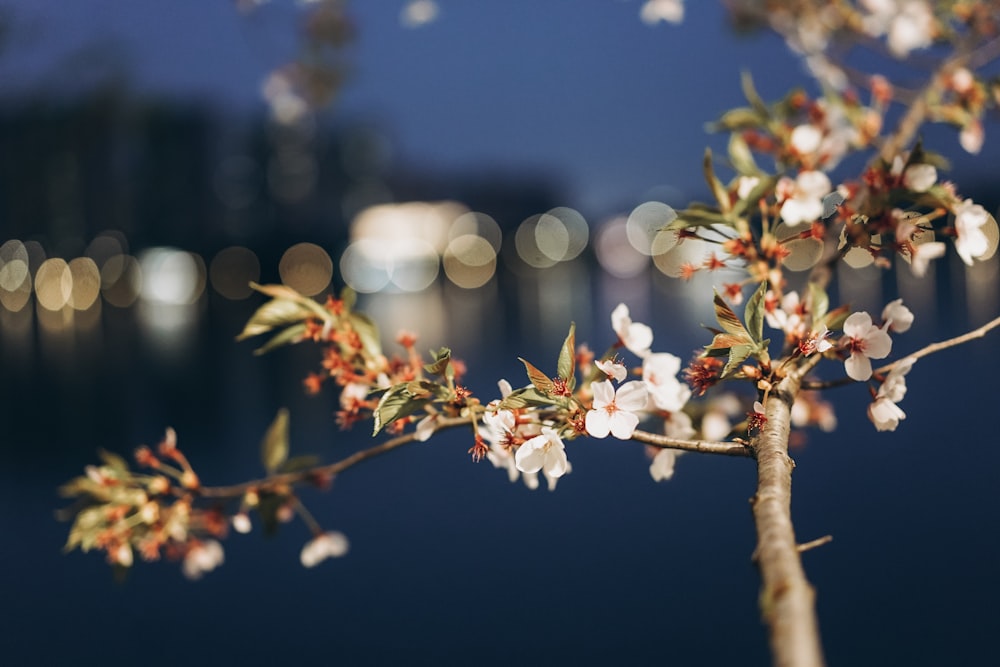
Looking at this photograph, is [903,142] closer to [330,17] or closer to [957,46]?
[957,46]

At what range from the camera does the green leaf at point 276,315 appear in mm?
1852

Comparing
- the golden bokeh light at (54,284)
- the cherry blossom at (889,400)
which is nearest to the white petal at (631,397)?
the cherry blossom at (889,400)

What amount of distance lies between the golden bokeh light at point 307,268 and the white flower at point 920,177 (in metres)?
97.6

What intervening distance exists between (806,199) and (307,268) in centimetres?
12651

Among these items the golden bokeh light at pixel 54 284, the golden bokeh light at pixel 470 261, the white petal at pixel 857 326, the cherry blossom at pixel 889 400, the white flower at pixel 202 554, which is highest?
the golden bokeh light at pixel 470 261

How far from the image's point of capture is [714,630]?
32.8 ft

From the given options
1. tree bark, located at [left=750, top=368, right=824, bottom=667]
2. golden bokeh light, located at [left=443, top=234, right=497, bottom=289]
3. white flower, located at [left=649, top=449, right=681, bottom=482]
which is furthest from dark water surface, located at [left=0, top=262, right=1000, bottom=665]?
golden bokeh light, located at [left=443, top=234, right=497, bottom=289]

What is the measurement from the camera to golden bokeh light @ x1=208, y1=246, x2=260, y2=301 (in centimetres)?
10388

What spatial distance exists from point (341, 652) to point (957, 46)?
30.1 feet

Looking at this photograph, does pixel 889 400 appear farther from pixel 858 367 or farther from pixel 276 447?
pixel 276 447

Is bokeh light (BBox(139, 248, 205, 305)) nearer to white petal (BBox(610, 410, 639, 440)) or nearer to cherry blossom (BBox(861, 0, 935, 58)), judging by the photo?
cherry blossom (BBox(861, 0, 935, 58))

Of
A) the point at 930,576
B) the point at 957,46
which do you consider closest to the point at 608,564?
the point at 930,576

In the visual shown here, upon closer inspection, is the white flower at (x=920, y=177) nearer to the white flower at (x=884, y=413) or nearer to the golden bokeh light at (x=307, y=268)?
the white flower at (x=884, y=413)

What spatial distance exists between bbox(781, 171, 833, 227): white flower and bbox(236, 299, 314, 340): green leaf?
98cm
